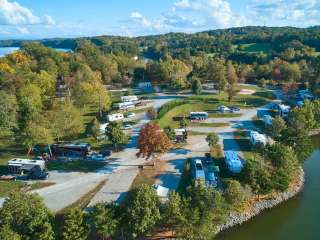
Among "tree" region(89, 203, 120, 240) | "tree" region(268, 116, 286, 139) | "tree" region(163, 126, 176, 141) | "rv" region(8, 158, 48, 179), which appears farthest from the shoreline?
"rv" region(8, 158, 48, 179)

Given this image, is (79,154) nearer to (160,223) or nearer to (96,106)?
(160,223)

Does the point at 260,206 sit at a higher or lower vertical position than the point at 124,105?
lower

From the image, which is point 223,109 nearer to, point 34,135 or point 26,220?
point 34,135

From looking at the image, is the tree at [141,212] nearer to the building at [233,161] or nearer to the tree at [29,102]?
the building at [233,161]

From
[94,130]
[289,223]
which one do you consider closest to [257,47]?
[94,130]

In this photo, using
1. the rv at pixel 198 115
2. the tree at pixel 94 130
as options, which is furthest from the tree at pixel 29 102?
the rv at pixel 198 115

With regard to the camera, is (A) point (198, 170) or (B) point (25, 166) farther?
(B) point (25, 166)

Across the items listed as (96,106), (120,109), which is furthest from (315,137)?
(96,106)
